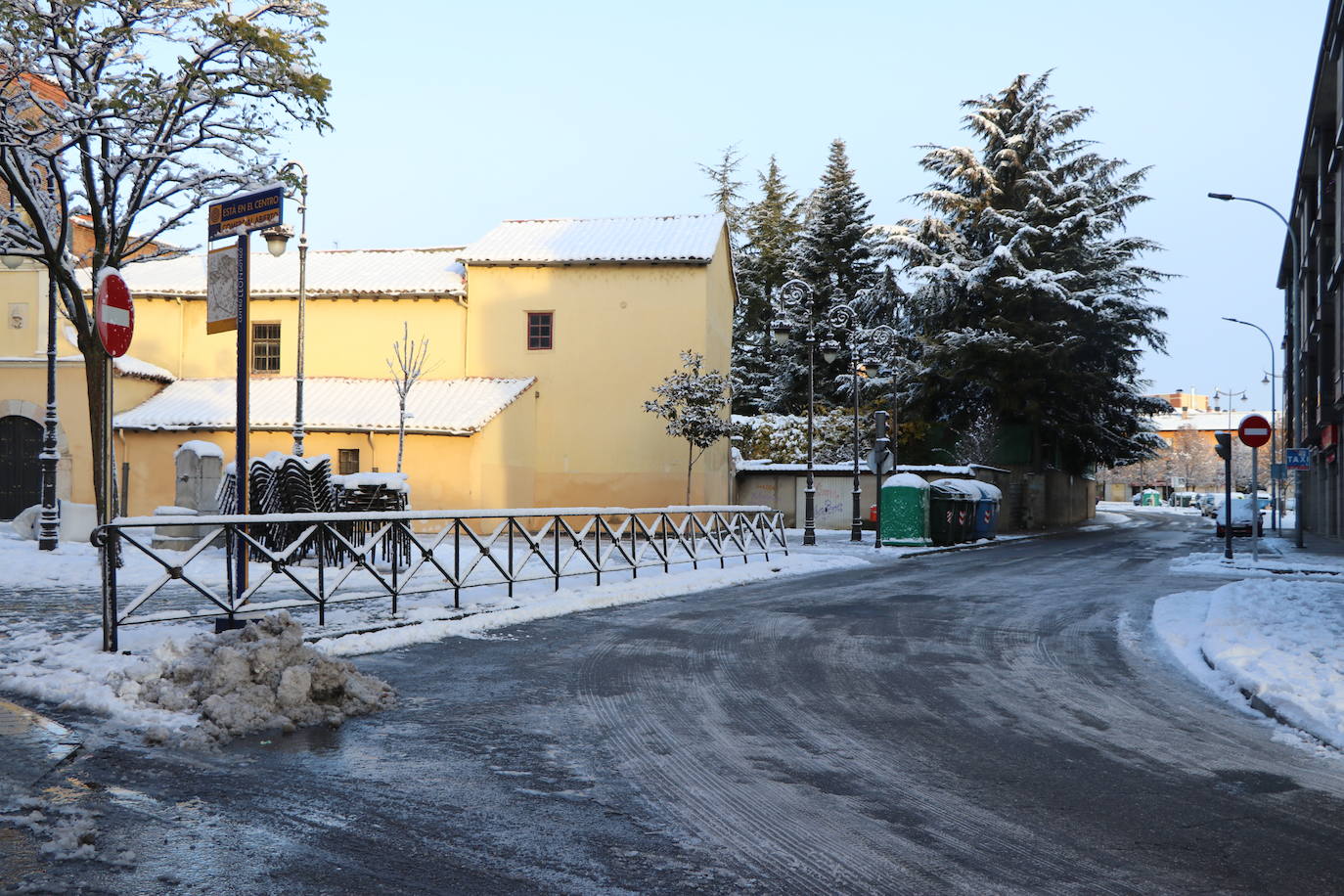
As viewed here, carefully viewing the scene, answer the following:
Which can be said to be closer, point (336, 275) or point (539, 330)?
point (539, 330)

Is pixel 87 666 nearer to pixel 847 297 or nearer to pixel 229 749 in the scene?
pixel 229 749

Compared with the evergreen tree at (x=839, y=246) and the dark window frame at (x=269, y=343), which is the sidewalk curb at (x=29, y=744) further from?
the evergreen tree at (x=839, y=246)

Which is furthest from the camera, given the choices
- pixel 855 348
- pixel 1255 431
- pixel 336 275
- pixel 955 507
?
pixel 336 275

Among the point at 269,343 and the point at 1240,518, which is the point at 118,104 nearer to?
the point at 269,343

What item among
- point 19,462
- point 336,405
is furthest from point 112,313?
point 19,462

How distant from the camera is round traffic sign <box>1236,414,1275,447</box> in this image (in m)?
19.2

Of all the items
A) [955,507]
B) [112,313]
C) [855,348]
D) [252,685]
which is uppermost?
[855,348]

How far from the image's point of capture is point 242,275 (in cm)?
1001

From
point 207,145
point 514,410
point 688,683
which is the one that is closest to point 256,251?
point 514,410

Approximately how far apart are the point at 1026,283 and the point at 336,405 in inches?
986

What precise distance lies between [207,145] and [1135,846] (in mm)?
13951

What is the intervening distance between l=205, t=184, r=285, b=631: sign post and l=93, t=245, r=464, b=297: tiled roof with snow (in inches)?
851

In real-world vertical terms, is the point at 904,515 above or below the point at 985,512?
above

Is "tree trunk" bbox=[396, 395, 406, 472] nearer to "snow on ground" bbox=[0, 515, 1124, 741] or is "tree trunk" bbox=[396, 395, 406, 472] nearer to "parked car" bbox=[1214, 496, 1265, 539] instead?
"snow on ground" bbox=[0, 515, 1124, 741]
